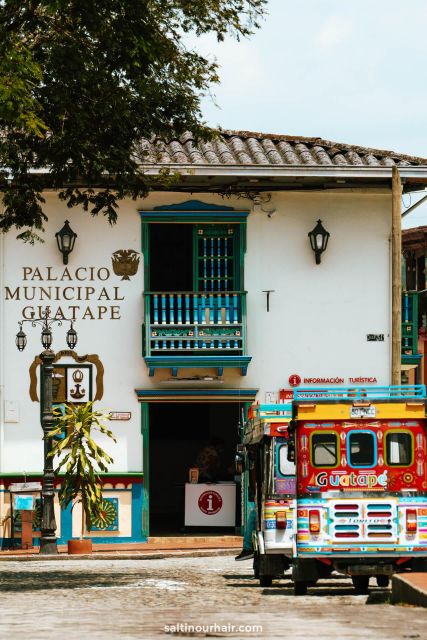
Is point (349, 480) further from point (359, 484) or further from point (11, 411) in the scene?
point (11, 411)

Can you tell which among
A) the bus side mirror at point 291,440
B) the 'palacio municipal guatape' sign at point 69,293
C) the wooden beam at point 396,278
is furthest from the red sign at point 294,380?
the bus side mirror at point 291,440

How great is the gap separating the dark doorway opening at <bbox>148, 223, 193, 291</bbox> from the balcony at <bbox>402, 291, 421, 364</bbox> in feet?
14.9

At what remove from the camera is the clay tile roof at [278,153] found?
32.0 metres

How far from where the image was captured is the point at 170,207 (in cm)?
3206

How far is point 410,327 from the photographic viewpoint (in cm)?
3344

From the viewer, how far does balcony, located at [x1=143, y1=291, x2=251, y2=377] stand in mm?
31469

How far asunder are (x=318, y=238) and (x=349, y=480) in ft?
48.0

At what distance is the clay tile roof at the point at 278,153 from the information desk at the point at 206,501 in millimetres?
6519

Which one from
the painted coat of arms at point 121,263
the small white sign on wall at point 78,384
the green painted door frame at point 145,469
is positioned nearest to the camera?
the green painted door frame at point 145,469

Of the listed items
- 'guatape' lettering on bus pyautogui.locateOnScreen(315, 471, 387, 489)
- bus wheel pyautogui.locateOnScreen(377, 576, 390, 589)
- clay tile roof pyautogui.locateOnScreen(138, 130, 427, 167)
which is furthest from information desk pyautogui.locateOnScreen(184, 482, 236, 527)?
'guatape' lettering on bus pyautogui.locateOnScreen(315, 471, 387, 489)

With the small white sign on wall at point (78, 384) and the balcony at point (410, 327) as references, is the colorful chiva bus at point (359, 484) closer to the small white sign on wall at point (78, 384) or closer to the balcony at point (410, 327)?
the small white sign on wall at point (78, 384)

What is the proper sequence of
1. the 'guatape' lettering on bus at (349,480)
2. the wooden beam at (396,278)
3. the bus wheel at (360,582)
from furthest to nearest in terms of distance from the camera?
the wooden beam at (396,278) < the bus wheel at (360,582) < the 'guatape' lettering on bus at (349,480)

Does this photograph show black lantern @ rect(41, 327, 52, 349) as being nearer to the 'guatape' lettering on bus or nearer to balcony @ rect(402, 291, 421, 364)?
balcony @ rect(402, 291, 421, 364)

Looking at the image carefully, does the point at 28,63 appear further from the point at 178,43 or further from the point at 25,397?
the point at 25,397
